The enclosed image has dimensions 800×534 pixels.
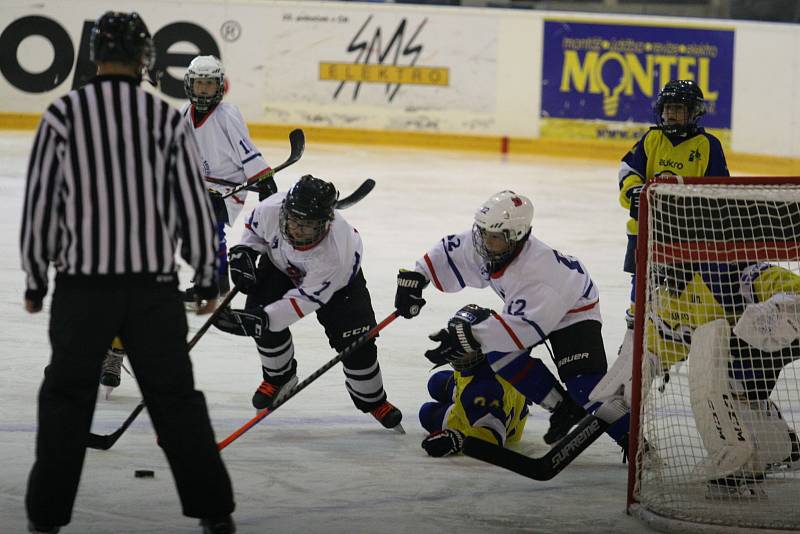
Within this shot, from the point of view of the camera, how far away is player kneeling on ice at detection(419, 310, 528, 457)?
3.62 m

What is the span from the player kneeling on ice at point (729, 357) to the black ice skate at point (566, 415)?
10.0 inches

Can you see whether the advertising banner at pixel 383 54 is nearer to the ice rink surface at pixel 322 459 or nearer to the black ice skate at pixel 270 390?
the ice rink surface at pixel 322 459

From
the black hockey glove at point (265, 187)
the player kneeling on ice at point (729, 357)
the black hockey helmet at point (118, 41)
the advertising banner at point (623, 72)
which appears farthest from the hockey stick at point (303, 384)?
the advertising banner at point (623, 72)

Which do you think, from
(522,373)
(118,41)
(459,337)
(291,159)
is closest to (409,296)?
(459,337)

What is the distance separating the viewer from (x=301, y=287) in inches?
151

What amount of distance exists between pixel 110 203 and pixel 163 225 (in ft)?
0.40

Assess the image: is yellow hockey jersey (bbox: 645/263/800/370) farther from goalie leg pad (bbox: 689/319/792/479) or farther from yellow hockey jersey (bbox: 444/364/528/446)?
yellow hockey jersey (bbox: 444/364/528/446)

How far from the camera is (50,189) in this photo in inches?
99.7

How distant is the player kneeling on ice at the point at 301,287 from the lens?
12.2 ft

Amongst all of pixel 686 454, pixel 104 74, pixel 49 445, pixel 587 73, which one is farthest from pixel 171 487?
pixel 587 73

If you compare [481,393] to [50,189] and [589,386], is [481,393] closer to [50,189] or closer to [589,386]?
[589,386]

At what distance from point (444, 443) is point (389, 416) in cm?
32

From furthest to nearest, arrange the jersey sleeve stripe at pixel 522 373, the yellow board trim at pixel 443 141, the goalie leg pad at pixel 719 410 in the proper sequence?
the yellow board trim at pixel 443 141 < the jersey sleeve stripe at pixel 522 373 < the goalie leg pad at pixel 719 410

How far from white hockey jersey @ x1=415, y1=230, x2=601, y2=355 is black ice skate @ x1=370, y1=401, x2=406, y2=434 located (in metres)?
0.47
